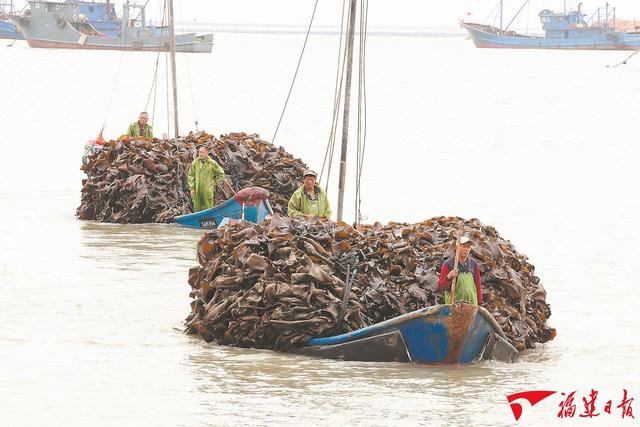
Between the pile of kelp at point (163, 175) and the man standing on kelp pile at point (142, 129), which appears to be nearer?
the pile of kelp at point (163, 175)

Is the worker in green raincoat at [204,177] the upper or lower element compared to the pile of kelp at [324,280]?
upper

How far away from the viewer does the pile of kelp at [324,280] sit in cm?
1666

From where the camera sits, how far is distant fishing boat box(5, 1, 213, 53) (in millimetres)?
164500

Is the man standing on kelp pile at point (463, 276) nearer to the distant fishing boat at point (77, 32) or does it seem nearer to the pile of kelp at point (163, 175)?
the pile of kelp at point (163, 175)

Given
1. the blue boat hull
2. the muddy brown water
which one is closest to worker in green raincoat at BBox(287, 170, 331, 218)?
the muddy brown water

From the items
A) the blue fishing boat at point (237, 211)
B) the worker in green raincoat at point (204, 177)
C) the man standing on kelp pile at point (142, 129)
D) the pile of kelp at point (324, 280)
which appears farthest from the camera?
the man standing on kelp pile at point (142, 129)

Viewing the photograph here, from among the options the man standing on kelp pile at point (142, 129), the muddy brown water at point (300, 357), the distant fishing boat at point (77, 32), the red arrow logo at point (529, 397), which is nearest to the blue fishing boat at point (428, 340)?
the muddy brown water at point (300, 357)

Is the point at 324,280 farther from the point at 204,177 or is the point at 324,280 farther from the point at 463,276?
the point at 204,177

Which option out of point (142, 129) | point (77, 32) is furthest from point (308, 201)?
point (77, 32)

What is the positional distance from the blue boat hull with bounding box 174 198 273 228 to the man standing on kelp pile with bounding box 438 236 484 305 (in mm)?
8719

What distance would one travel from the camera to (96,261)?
80.5 ft

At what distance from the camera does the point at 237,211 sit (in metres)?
26.5

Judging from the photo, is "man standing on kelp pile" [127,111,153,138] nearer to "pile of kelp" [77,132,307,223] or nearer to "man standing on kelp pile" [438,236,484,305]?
"pile of kelp" [77,132,307,223]

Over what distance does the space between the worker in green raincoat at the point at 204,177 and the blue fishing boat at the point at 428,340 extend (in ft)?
35.1
